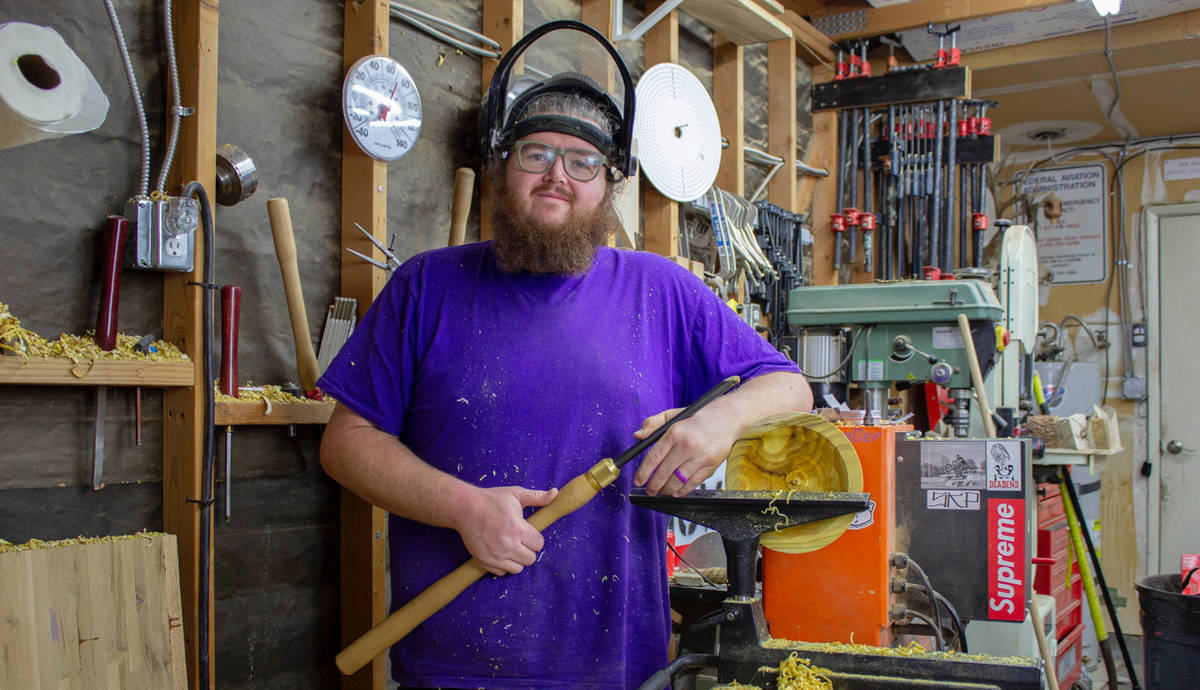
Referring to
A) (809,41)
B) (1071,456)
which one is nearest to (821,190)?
(809,41)

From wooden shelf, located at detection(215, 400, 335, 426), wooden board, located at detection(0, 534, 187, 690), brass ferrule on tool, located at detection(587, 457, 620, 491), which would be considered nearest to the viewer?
brass ferrule on tool, located at detection(587, 457, 620, 491)

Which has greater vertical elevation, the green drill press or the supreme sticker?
the green drill press

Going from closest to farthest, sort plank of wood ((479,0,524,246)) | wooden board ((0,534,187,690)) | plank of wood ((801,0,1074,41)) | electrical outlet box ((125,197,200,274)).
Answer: wooden board ((0,534,187,690)) → electrical outlet box ((125,197,200,274)) → plank of wood ((479,0,524,246)) → plank of wood ((801,0,1074,41))

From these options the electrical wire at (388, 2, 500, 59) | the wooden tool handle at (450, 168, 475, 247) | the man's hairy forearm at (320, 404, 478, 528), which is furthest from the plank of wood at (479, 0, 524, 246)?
the man's hairy forearm at (320, 404, 478, 528)

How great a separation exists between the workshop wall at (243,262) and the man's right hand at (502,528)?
84 cm

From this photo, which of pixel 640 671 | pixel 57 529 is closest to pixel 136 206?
pixel 57 529

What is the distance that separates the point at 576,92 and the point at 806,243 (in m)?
2.86

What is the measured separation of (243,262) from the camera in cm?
201

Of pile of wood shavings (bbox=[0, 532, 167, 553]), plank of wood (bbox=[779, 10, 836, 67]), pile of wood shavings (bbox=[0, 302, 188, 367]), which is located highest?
plank of wood (bbox=[779, 10, 836, 67])

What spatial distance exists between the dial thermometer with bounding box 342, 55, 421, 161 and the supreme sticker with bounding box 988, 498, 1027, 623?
5.56 ft

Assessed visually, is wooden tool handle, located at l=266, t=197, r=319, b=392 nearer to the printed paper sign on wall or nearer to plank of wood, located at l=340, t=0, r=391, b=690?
plank of wood, located at l=340, t=0, r=391, b=690

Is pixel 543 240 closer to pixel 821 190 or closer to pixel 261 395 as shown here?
pixel 261 395

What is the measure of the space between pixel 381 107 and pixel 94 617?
1.28 meters

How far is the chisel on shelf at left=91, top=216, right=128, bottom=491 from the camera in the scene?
1.65 m
